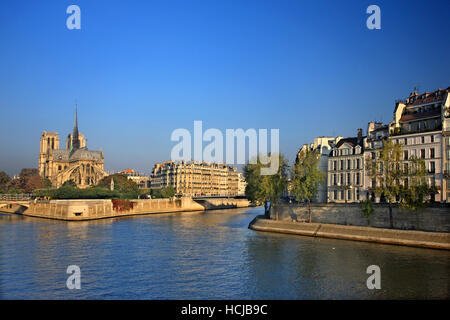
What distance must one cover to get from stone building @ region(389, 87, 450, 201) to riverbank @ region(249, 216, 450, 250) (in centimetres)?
847

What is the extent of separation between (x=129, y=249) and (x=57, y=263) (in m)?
8.54

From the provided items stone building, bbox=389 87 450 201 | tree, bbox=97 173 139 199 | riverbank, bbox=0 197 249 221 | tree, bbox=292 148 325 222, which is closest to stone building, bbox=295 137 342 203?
tree, bbox=292 148 325 222

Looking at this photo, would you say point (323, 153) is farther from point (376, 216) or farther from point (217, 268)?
point (217, 268)

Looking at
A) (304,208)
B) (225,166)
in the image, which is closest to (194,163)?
(225,166)

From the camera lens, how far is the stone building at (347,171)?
2346 inches

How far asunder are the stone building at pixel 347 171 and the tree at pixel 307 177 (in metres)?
5.28

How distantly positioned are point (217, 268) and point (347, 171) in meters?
33.3

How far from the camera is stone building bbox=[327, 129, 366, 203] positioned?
59.6 metres

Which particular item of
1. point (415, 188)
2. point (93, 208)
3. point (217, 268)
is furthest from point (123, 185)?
point (217, 268)

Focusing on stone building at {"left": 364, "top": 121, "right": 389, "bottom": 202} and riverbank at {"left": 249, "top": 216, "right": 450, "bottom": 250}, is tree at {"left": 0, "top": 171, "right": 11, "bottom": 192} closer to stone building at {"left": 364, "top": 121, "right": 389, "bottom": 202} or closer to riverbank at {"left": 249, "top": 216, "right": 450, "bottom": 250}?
riverbank at {"left": 249, "top": 216, "right": 450, "bottom": 250}

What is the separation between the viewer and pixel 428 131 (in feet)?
168

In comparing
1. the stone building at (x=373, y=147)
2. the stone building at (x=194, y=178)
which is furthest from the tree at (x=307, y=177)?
the stone building at (x=194, y=178)
